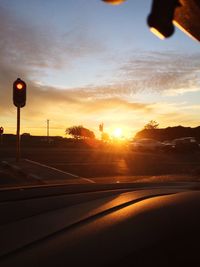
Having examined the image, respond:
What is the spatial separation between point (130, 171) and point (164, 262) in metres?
13.9

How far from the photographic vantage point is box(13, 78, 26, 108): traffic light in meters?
14.6

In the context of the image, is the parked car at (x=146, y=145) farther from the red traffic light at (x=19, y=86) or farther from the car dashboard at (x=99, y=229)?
the car dashboard at (x=99, y=229)

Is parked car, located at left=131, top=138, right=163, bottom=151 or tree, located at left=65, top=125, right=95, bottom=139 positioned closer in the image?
parked car, located at left=131, top=138, right=163, bottom=151

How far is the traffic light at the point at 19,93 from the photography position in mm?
14644

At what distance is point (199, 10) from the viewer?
2141mm

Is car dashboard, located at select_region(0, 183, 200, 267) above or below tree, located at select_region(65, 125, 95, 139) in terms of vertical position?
below

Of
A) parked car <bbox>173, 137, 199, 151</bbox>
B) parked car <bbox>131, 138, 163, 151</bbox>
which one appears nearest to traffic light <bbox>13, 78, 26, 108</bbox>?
parked car <bbox>173, 137, 199, 151</bbox>

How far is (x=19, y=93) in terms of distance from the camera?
1470 cm

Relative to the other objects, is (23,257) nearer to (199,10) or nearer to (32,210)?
(32,210)

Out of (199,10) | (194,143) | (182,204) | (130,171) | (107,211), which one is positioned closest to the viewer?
(199,10)

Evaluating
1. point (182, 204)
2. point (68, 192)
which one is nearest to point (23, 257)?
point (182, 204)

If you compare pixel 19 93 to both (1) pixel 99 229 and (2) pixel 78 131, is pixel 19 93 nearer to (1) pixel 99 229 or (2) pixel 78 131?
(1) pixel 99 229

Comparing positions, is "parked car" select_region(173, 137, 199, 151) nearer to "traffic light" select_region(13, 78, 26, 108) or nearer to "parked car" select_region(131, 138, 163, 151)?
"parked car" select_region(131, 138, 163, 151)

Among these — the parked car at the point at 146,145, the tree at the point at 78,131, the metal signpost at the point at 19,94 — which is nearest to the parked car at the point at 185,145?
the parked car at the point at 146,145
